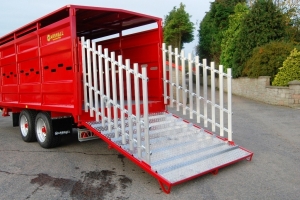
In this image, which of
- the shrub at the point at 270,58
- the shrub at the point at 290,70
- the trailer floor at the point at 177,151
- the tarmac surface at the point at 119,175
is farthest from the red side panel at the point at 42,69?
the shrub at the point at 270,58

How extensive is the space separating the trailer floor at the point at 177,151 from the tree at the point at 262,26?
39.4ft

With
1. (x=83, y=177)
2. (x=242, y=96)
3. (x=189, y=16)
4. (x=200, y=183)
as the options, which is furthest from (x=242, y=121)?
(x=189, y=16)

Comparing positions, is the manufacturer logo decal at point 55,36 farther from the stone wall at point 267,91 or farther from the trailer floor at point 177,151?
the stone wall at point 267,91

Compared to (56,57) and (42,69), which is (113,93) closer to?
(56,57)

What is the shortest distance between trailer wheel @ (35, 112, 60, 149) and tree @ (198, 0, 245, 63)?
20.2m

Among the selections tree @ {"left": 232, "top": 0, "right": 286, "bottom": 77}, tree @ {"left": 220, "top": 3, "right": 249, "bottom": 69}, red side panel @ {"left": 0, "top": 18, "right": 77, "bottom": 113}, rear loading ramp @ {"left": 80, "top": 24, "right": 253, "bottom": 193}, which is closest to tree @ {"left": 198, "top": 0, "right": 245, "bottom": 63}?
tree @ {"left": 220, "top": 3, "right": 249, "bottom": 69}

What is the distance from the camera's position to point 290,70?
40.7 feet

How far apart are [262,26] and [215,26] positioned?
33.1ft

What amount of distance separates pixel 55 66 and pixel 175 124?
2.72 m

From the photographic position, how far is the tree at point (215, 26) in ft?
79.9

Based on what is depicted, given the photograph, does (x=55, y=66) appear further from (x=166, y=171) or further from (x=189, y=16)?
(x=189, y=16)

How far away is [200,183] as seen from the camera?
445 cm

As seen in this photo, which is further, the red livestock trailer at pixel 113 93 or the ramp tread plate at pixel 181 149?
the red livestock trailer at pixel 113 93

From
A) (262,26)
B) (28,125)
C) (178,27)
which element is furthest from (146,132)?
(178,27)
